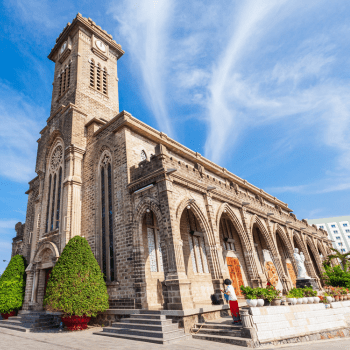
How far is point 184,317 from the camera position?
30.0 ft

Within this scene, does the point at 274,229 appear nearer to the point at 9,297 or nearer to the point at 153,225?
the point at 153,225

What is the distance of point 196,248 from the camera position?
15086 millimetres

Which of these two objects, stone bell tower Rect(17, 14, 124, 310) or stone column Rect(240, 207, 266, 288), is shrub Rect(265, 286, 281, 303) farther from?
stone bell tower Rect(17, 14, 124, 310)

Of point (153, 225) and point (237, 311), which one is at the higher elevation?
point (153, 225)

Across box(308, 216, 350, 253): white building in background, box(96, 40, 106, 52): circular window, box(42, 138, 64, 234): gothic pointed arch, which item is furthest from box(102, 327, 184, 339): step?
box(308, 216, 350, 253): white building in background

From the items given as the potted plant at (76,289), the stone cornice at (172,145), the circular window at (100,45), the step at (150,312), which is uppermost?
the circular window at (100,45)

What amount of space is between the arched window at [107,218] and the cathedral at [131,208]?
0.05m

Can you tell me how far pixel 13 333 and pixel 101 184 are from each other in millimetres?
7965

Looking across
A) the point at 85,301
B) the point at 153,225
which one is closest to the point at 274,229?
the point at 153,225

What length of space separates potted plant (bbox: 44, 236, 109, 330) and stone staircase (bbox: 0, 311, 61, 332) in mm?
1890

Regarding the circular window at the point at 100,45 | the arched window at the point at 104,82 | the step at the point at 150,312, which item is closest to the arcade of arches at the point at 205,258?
the step at the point at 150,312

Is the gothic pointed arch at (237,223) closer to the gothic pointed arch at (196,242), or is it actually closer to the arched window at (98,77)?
the gothic pointed arch at (196,242)

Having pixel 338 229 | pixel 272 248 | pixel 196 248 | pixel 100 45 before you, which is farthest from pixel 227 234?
pixel 338 229

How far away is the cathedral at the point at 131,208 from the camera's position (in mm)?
11523
